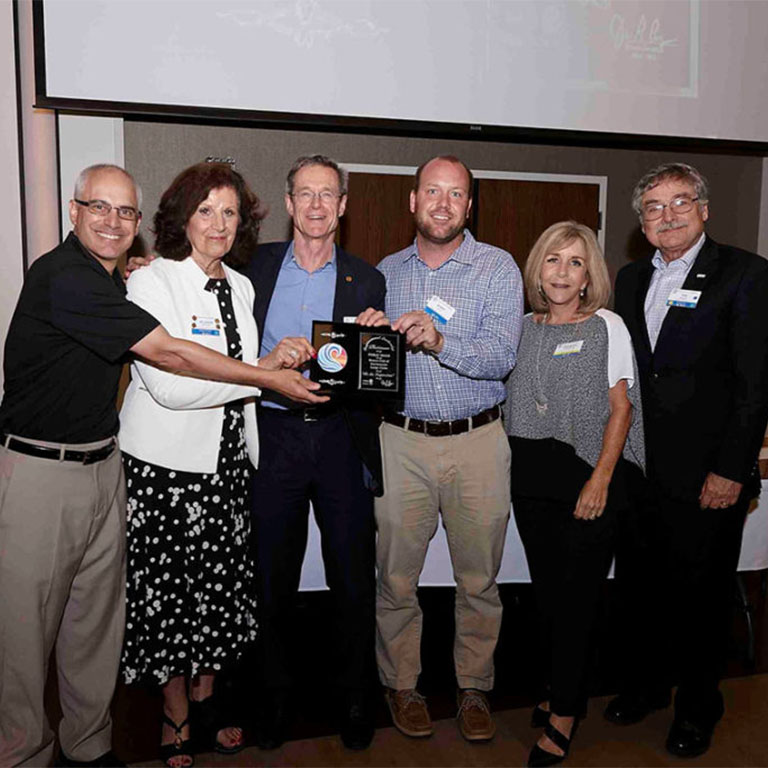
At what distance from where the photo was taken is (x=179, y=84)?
11.8 ft

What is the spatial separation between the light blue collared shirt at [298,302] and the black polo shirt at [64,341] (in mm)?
499

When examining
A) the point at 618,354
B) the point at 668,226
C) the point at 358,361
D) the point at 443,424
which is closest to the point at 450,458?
the point at 443,424

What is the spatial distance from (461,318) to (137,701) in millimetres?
1857

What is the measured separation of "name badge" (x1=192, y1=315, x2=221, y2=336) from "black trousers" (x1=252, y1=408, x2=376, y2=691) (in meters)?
0.34

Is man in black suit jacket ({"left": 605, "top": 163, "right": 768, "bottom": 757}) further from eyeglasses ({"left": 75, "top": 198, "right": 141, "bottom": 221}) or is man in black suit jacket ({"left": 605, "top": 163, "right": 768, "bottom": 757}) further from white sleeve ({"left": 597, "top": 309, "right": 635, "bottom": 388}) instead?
eyeglasses ({"left": 75, "top": 198, "right": 141, "bottom": 221})

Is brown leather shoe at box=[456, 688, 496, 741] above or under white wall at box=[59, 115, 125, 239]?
under

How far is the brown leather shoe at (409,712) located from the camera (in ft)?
8.39

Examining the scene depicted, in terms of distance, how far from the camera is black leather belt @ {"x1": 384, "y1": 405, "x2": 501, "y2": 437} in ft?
8.39

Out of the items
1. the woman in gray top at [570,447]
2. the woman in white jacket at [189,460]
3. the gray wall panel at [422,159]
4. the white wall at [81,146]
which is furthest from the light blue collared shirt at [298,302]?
the gray wall panel at [422,159]

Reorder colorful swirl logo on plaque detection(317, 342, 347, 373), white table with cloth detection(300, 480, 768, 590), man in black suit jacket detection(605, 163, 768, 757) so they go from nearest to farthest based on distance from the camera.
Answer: colorful swirl logo on plaque detection(317, 342, 347, 373) → man in black suit jacket detection(605, 163, 768, 757) → white table with cloth detection(300, 480, 768, 590)

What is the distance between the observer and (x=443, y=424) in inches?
101

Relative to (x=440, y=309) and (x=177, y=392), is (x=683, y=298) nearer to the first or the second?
(x=440, y=309)

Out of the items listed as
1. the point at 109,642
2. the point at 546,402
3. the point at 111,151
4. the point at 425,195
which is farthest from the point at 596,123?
the point at 109,642
